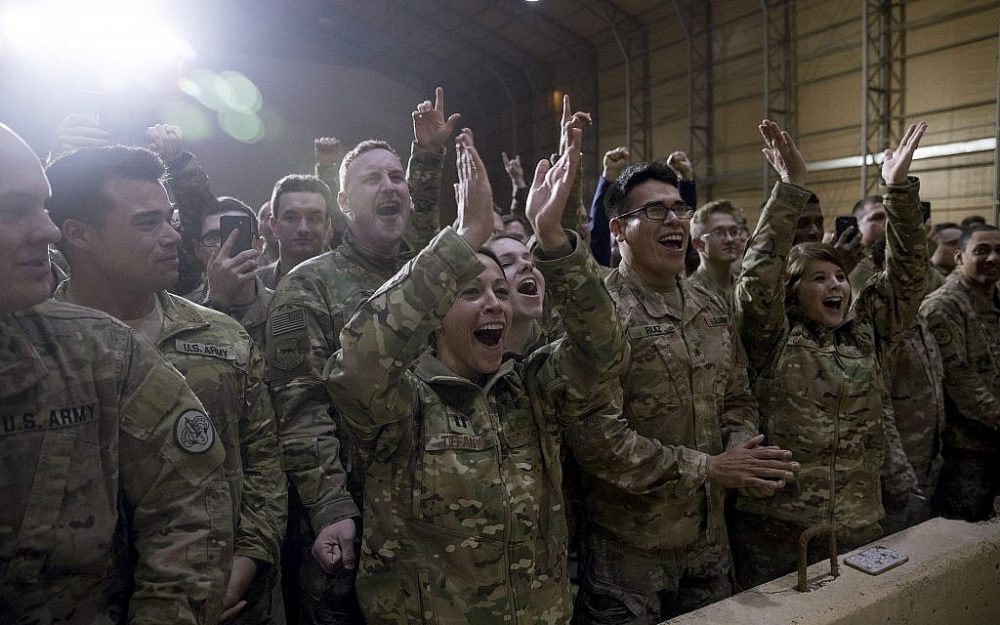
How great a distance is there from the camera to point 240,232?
7.60 ft

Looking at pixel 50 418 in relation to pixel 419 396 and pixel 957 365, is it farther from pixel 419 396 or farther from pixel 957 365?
pixel 957 365

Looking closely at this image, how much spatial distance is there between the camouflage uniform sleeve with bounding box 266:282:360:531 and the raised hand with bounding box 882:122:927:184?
251 centimetres

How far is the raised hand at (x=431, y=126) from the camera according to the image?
2459mm

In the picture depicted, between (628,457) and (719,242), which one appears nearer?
(628,457)

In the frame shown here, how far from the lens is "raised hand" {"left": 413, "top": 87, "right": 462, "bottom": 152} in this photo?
246 cm

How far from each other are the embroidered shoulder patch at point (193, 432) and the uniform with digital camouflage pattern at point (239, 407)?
16.3 inches

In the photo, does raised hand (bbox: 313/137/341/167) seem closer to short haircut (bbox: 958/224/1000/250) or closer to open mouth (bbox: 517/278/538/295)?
open mouth (bbox: 517/278/538/295)

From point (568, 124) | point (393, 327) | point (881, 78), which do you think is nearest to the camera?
point (393, 327)

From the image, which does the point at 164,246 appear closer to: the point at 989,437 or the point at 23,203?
the point at 23,203

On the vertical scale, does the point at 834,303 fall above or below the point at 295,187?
below

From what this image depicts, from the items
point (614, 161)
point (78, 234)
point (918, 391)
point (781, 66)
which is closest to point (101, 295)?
point (78, 234)

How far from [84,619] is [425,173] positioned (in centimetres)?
184

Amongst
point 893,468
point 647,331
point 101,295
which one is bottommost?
point 893,468

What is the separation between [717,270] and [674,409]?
4.16 ft
